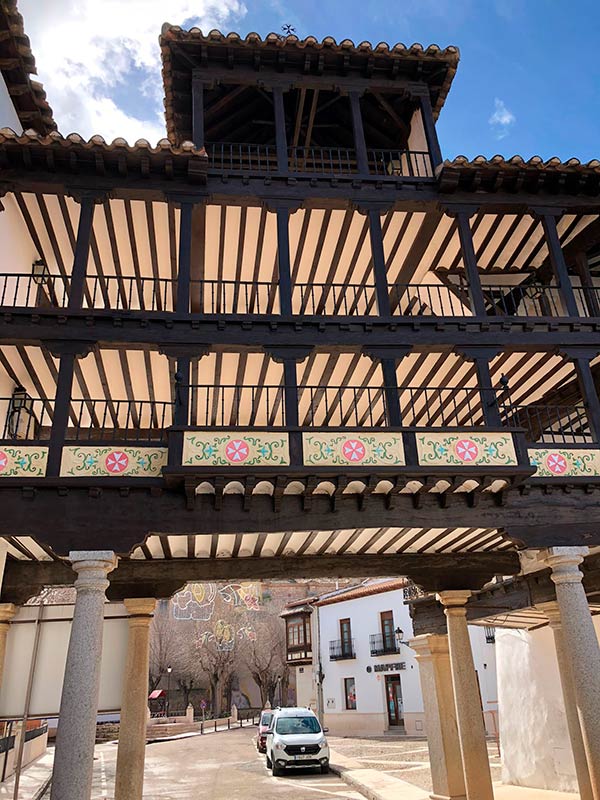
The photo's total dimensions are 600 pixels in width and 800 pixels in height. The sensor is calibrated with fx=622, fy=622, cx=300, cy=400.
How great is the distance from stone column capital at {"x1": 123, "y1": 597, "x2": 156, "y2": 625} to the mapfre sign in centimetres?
Answer: 28

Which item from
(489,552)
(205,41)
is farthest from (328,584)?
(205,41)

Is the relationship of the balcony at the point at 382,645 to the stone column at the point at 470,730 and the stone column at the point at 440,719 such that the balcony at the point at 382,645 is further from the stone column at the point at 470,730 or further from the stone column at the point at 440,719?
the stone column at the point at 470,730

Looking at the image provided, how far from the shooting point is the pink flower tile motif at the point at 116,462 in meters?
7.55

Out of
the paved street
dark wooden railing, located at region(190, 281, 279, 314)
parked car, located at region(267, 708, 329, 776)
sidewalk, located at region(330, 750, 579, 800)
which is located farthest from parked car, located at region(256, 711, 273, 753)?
dark wooden railing, located at region(190, 281, 279, 314)

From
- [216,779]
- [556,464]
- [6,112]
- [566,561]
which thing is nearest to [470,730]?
[566,561]

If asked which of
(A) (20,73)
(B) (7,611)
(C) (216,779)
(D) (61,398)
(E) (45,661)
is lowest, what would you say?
(C) (216,779)

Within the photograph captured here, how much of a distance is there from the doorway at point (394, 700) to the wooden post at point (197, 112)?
89.1 feet

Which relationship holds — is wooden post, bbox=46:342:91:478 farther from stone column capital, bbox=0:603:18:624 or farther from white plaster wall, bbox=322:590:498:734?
white plaster wall, bbox=322:590:498:734

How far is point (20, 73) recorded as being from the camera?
1048cm

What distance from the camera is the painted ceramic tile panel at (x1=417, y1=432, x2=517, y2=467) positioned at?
788 cm

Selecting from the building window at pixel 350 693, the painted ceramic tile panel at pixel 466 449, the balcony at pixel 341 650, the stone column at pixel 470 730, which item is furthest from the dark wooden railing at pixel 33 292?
the building window at pixel 350 693

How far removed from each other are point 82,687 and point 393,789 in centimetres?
938

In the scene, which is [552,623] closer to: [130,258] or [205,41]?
[130,258]

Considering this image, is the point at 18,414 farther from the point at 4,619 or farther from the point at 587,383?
the point at 587,383
